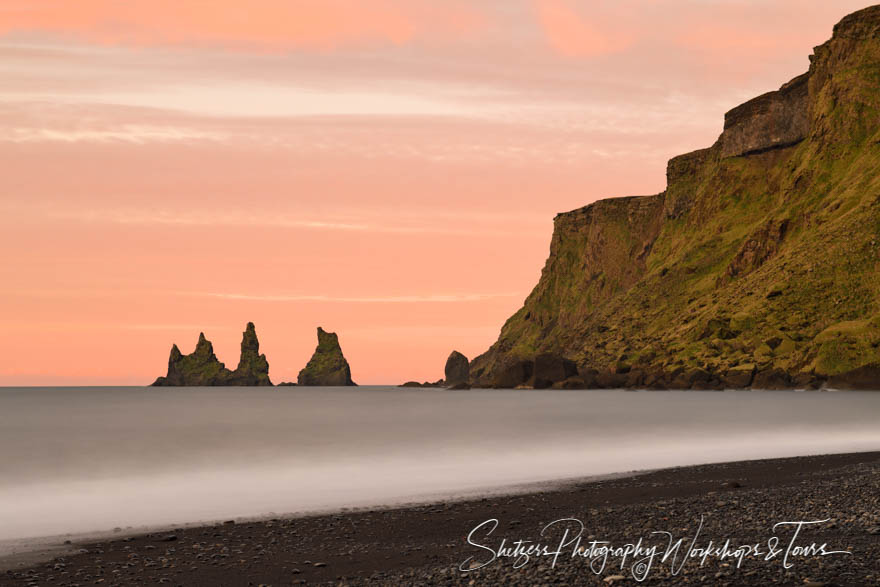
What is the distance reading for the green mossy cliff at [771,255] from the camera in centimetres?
11075

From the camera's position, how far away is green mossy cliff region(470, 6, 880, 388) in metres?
111

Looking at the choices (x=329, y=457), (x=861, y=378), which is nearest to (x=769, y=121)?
(x=861, y=378)

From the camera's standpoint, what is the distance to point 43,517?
21688 millimetres

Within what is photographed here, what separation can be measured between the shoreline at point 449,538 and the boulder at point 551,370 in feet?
434

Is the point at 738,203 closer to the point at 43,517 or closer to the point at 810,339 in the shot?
the point at 810,339

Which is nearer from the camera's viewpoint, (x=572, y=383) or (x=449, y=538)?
(x=449, y=538)

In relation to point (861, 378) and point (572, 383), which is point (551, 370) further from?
point (861, 378)

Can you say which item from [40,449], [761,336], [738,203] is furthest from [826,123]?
[40,449]

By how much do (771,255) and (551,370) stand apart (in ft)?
142

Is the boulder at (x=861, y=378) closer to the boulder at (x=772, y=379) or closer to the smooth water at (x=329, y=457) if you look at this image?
the boulder at (x=772, y=379)

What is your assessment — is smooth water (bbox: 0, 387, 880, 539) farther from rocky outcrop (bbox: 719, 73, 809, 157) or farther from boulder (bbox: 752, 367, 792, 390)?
rocky outcrop (bbox: 719, 73, 809, 157)

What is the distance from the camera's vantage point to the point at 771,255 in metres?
134

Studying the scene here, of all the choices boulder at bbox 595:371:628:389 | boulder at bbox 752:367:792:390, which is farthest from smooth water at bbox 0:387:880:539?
boulder at bbox 595:371:628:389

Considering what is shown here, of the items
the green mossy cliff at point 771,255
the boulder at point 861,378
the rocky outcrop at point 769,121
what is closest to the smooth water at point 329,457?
the boulder at point 861,378
